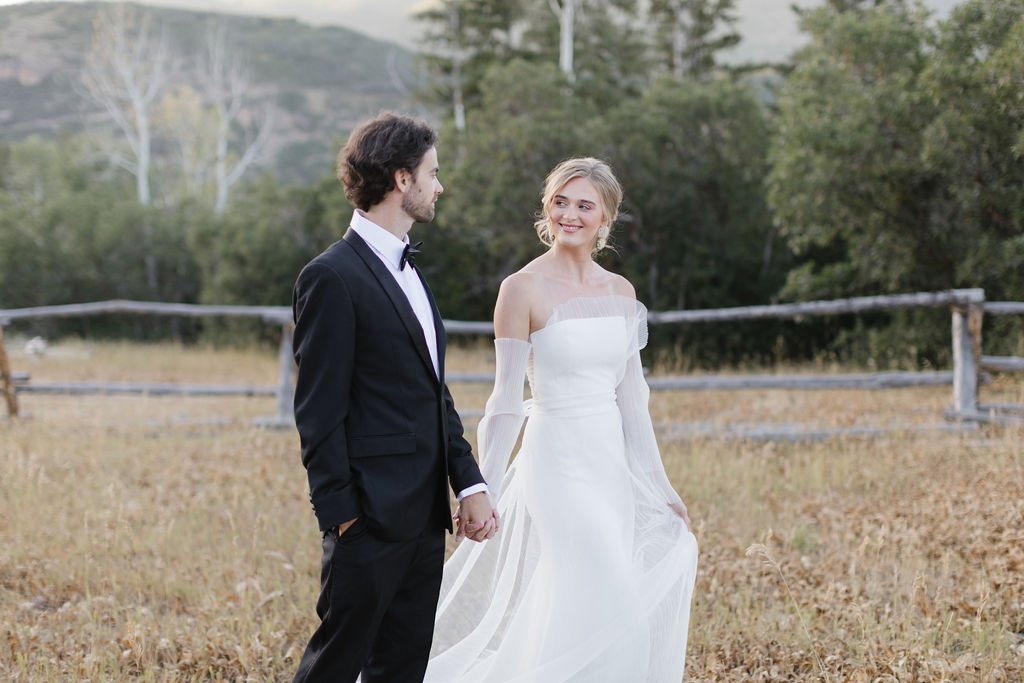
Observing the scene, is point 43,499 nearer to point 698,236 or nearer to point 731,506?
point 731,506

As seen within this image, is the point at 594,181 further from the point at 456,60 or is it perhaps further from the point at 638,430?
the point at 456,60

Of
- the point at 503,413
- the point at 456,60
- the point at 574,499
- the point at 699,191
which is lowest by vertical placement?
the point at 574,499

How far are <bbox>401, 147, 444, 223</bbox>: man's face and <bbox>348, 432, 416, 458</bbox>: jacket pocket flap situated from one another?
642mm

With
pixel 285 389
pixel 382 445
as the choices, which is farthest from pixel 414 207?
pixel 285 389

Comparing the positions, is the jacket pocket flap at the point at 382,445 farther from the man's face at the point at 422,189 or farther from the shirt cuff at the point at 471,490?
the man's face at the point at 422,189

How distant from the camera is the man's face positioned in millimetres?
2314

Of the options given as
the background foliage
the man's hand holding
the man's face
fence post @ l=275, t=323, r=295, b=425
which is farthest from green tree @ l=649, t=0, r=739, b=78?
the man's hand holding

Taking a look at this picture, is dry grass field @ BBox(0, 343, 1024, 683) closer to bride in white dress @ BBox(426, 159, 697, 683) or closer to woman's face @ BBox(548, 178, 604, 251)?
bride in white dress @ BBox(426, 159, 697, 683)

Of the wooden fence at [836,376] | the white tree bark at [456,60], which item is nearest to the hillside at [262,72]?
the white tree bark at [456,60]

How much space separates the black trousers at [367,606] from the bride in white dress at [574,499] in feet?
1.64

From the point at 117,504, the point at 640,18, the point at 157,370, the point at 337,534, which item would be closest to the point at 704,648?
the point at 337,534

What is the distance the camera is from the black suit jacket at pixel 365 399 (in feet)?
6.88

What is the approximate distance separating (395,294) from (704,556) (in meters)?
3.15
